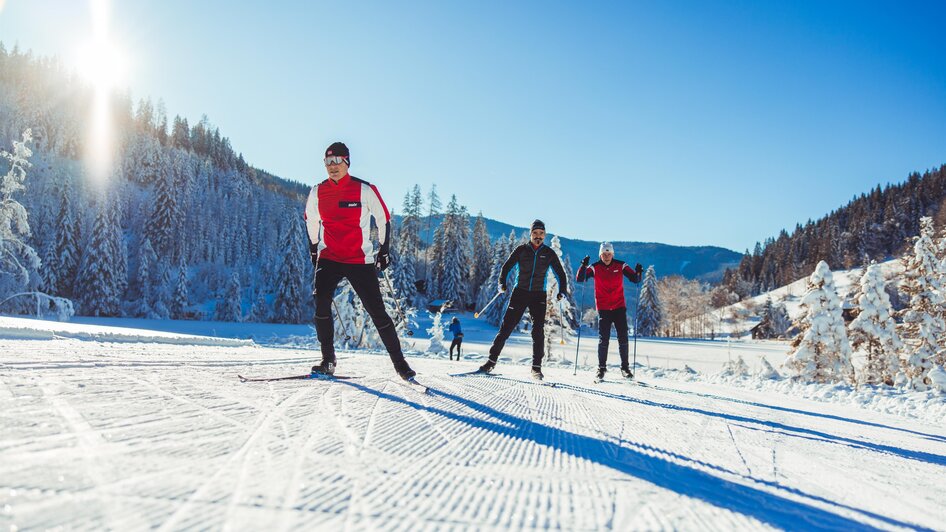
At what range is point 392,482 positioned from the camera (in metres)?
1.43

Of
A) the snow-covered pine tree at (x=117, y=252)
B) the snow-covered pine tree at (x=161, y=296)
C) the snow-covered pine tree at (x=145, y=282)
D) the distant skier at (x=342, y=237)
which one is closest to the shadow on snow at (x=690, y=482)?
the distant skier at (x=342, y=237)

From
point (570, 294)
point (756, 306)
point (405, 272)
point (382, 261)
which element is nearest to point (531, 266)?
point (382, 261)

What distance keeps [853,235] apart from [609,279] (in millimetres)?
122758

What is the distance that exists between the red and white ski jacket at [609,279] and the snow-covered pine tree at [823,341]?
1392cm

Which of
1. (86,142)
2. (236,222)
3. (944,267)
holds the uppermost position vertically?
(86,142)

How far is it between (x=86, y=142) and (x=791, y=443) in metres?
104

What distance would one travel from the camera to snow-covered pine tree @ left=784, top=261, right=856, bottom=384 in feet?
55.8

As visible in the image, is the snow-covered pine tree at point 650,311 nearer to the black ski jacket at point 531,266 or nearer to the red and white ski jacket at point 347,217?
the black ski jacket at point 531,266

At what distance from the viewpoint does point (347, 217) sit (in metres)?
4.19

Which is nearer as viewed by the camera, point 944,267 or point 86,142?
point 944,267

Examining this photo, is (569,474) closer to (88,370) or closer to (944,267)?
(88,370)

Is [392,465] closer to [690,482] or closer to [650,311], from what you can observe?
[690,482]

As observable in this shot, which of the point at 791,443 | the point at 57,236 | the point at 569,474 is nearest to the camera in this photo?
the point at 569,474

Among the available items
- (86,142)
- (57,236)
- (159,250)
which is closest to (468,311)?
(159,250)
